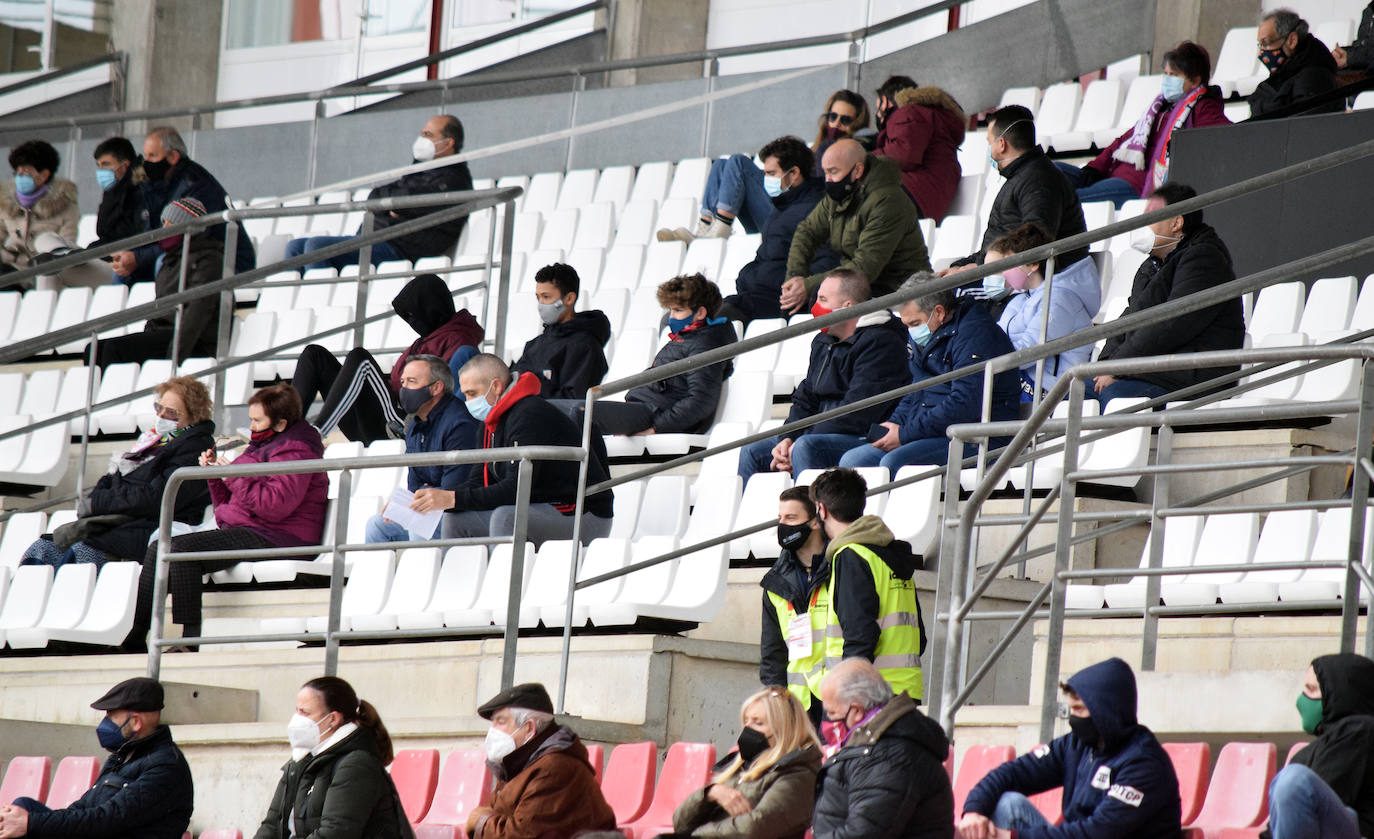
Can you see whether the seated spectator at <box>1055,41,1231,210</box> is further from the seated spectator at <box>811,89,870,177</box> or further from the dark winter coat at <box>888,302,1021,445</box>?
the dark winter coat at <box>888,302,1021,445</box>

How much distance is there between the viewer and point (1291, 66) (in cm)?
1038

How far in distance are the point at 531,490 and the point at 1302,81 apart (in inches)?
176

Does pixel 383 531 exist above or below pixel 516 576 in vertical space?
above

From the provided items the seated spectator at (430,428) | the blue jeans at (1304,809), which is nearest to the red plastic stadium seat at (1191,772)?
the blue jeans at (1304,809)

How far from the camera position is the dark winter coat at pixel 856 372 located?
344 inches

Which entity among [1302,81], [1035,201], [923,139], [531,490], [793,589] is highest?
[1302,81]

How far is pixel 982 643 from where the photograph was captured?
779 centimetres

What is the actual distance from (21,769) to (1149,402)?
4473mm

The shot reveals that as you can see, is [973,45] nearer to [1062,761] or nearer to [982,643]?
[982,643]

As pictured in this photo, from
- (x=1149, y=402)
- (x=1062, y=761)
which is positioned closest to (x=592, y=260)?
(x=1149, y=402)

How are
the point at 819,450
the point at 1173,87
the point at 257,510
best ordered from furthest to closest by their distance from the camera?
the point at 1173,87
the point at 257,510
the point at 819,450

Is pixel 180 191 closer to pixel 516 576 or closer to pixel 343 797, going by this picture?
pixel 516 576

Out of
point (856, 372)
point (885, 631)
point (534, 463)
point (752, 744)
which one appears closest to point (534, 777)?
point (752, 744)

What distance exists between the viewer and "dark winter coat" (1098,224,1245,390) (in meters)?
8.43
